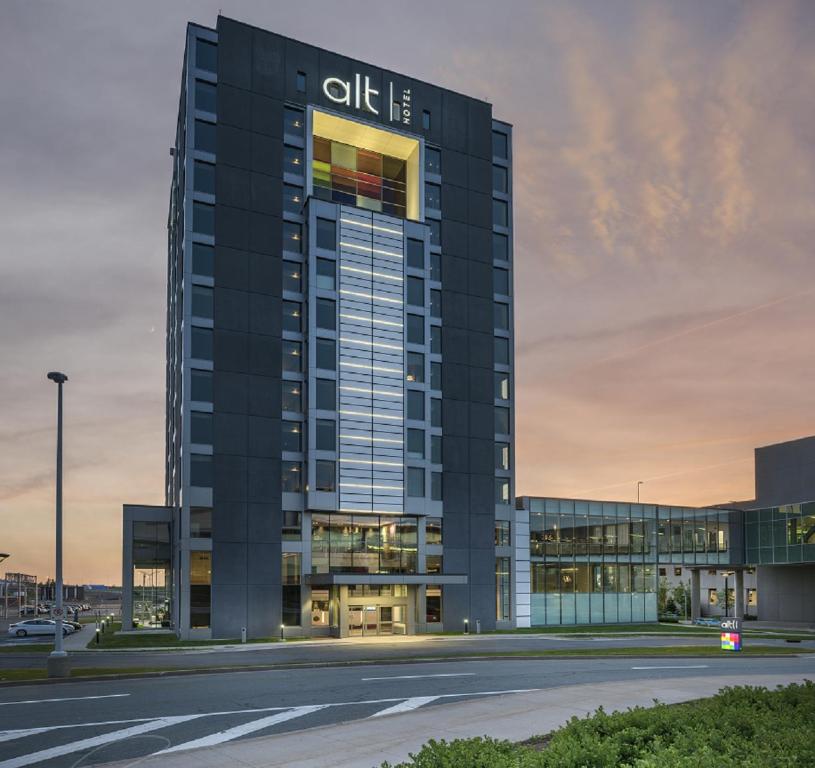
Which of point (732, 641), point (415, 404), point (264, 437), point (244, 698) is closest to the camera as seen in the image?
point (244, 698)

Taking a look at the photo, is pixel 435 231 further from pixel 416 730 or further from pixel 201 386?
pixel 416 730

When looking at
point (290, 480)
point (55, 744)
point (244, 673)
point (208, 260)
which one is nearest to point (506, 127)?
point (208, 260)

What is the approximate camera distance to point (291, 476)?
58750mm

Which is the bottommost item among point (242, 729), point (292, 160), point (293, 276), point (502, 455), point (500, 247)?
point (242, 729)

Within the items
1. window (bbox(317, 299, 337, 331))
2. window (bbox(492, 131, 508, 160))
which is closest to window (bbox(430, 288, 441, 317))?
window (bbox(317, 299, 337, 331))

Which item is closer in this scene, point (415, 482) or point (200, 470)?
point (200, 470)

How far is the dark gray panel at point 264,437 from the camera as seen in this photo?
188 ft

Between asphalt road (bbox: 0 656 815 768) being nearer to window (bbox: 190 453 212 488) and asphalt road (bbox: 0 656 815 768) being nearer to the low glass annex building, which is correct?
window (bbox: 190 453 212 488)

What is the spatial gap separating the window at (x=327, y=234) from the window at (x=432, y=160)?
34.7ft

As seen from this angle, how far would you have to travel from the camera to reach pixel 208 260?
58.0m

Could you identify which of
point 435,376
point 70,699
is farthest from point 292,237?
point 70,699

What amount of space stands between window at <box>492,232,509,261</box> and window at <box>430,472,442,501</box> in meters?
19.1

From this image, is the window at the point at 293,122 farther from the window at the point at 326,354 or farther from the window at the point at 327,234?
the window at the point at 326,354

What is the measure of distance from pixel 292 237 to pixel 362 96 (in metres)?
13.1
